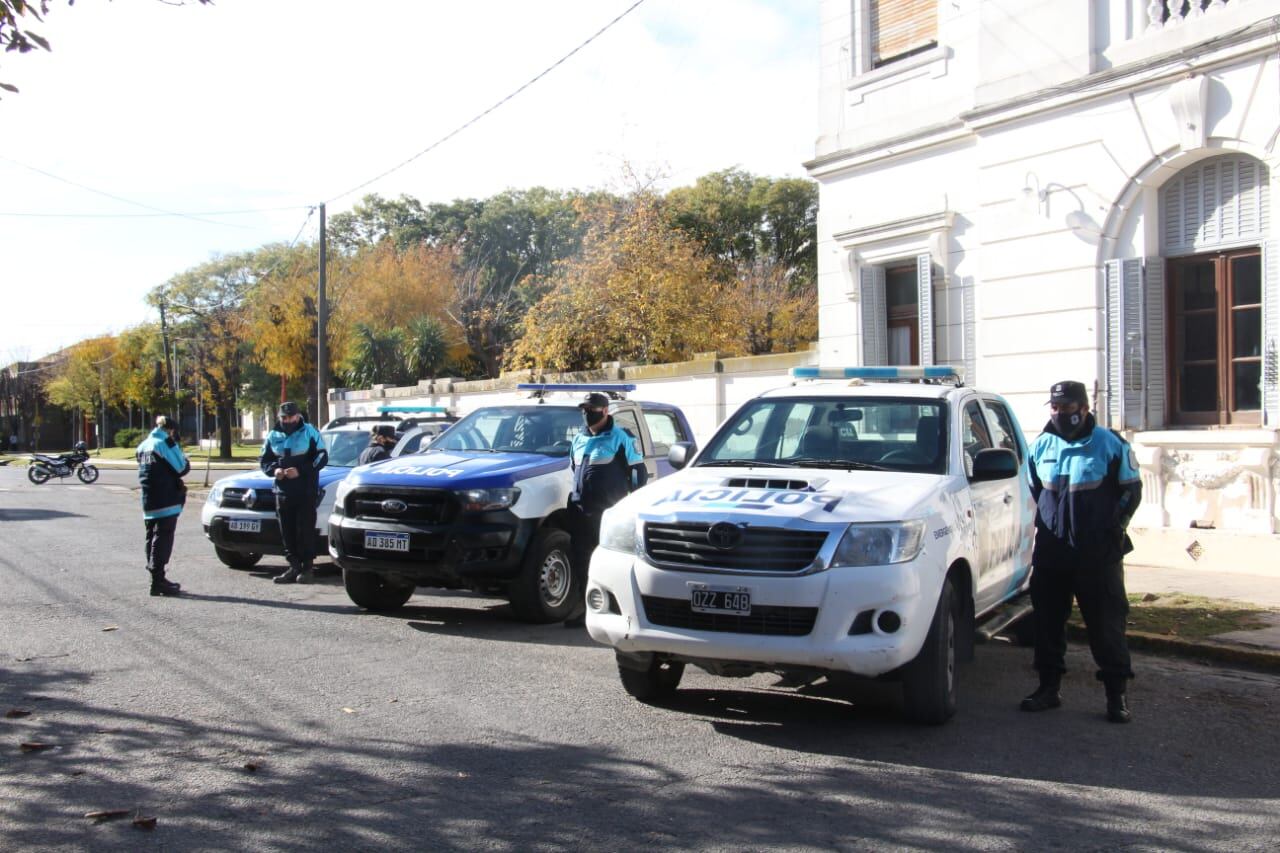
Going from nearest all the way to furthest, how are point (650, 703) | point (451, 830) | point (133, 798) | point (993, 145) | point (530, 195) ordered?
point (451, 830), point (133, 798), point (650, 703), point (993, 145), point (530, 195)

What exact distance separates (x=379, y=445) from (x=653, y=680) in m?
6.97

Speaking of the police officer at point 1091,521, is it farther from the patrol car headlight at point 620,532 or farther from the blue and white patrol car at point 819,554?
the patrol car headlight at point 620,532

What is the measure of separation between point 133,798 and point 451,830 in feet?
4.77

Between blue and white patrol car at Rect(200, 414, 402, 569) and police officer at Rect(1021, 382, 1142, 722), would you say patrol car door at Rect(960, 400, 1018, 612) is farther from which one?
blue and white patrol car at Rect(200, 414, 402, 569)

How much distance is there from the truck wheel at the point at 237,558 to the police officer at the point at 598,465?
4738mm

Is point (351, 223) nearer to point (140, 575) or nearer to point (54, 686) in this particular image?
point (140, 575)

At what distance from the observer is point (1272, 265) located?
10.6 m

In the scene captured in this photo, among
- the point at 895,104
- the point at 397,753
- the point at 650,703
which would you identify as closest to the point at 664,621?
the point at 650,703

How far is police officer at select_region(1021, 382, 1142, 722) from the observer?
6.08 metres

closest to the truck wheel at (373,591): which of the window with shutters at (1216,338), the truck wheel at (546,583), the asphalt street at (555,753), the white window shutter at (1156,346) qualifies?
the asphalt street at (555,753)

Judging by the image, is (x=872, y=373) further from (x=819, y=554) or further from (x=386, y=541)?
(x=386, y=541)

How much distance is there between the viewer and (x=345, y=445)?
1352cm

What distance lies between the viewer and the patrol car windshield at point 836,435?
6660 mm

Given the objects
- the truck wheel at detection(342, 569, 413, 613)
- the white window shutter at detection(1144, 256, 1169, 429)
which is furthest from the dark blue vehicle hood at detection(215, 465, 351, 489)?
the white window shutter at detection(1144, 256, 1169, 429)
